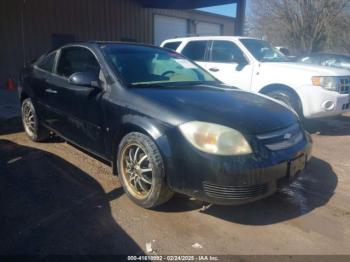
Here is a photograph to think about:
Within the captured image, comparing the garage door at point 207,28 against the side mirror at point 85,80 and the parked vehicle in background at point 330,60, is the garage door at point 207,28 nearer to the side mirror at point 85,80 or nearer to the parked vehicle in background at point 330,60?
the parked vehicle in background at point 330,60

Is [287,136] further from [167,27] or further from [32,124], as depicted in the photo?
[167,27]

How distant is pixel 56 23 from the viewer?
41.7 ft

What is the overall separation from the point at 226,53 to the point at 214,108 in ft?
14.4

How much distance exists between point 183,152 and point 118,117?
0.90 m

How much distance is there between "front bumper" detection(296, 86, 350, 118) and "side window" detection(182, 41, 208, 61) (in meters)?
2.38

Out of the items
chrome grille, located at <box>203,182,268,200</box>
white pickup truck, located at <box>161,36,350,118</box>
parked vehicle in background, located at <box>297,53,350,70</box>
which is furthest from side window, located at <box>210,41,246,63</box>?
parked vehicle in background, located at <box>297,53,350,70</box>

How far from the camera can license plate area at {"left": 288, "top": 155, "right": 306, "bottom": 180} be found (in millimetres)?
3135

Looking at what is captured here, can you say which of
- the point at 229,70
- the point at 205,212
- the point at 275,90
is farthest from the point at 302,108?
the point at 205,212

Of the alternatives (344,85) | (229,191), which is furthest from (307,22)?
(229,191)

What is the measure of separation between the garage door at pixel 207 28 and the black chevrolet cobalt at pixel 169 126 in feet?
54.1

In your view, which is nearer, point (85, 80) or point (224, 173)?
point (224, 173)

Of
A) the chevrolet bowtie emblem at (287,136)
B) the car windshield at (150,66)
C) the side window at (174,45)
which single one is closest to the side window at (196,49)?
the side window at (174,45)

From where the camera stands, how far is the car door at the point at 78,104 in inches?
149

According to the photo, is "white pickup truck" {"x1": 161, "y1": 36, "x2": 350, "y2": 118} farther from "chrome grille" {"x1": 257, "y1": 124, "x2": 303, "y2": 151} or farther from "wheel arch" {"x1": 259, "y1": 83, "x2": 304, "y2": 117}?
"chrome grille" {"x1": 257, "y1": 124, "x2": 303, "y2": 151}
